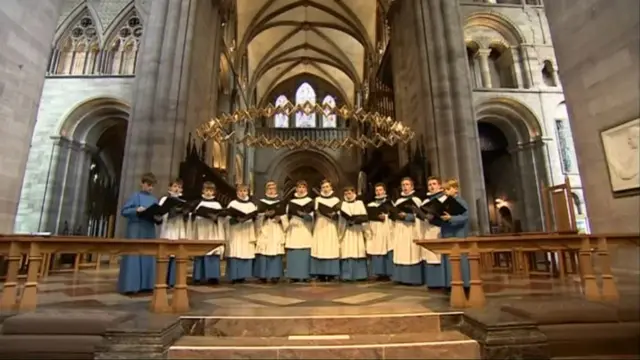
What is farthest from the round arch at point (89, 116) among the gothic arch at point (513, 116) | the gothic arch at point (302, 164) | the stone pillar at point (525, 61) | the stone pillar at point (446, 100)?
the stone pillar at point (525, 61)

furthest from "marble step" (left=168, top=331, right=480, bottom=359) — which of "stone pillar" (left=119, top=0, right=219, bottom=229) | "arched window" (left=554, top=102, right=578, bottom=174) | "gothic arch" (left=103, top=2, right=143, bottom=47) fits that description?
"gothic arch" (left=103, top=2, right=143, bottom=47)

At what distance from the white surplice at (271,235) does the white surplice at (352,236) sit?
0.94 m

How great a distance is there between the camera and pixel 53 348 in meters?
2.58

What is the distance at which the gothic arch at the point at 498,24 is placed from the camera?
1332 cm

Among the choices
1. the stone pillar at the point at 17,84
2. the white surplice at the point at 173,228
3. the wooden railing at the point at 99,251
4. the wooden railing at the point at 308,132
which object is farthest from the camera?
the wooden railing at the point at 308,132

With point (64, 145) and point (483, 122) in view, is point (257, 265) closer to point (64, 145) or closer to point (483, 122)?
point (64, 145)

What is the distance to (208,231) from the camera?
547cm

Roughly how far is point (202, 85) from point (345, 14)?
36.5 feet

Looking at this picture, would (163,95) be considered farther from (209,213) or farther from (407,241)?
(407,241)

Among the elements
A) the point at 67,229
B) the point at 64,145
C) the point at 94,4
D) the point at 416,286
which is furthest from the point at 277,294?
the point at 94,4

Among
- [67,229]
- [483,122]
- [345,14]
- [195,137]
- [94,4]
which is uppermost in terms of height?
[345,14]

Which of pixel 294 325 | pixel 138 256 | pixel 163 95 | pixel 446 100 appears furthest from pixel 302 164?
pixel 294 325

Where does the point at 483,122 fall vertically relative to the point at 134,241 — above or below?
above

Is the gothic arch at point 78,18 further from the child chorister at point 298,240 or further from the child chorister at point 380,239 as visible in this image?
the child chorister at point 380,239
